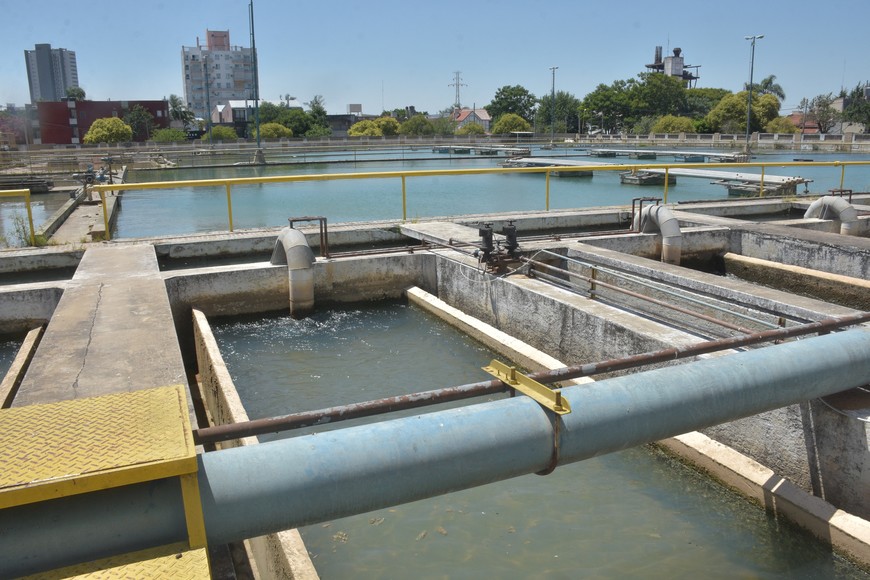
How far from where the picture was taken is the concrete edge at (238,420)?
4361 millimetres

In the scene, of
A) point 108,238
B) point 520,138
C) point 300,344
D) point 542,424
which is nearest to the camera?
point 542,424

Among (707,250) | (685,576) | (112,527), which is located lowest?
(685,576)

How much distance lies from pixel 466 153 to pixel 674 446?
64463 mm

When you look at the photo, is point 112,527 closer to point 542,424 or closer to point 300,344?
point 542,424

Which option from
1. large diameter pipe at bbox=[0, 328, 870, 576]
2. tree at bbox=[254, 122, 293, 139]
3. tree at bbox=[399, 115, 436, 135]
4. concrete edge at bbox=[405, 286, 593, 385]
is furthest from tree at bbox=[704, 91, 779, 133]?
large diameter pipe at bbox=[0, 328, 870, 576]

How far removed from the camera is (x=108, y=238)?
12.3 metres

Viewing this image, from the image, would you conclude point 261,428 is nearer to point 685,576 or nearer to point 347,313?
point 685,576

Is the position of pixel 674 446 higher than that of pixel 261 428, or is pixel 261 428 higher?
pixel 261 428

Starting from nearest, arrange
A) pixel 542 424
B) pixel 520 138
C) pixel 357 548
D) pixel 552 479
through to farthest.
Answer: pixel 542 424 → pixel 357 548 → pixel 552 479 → pixel 520 138

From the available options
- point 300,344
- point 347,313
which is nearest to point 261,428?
point 300,344

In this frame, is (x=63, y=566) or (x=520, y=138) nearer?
(x=63, y=566)

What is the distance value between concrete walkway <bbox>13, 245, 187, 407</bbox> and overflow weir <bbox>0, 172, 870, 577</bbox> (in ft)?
0.10

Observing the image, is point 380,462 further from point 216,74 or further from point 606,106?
point 216,74

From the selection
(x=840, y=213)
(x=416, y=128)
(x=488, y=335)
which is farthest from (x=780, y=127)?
(x=488, y=335)
